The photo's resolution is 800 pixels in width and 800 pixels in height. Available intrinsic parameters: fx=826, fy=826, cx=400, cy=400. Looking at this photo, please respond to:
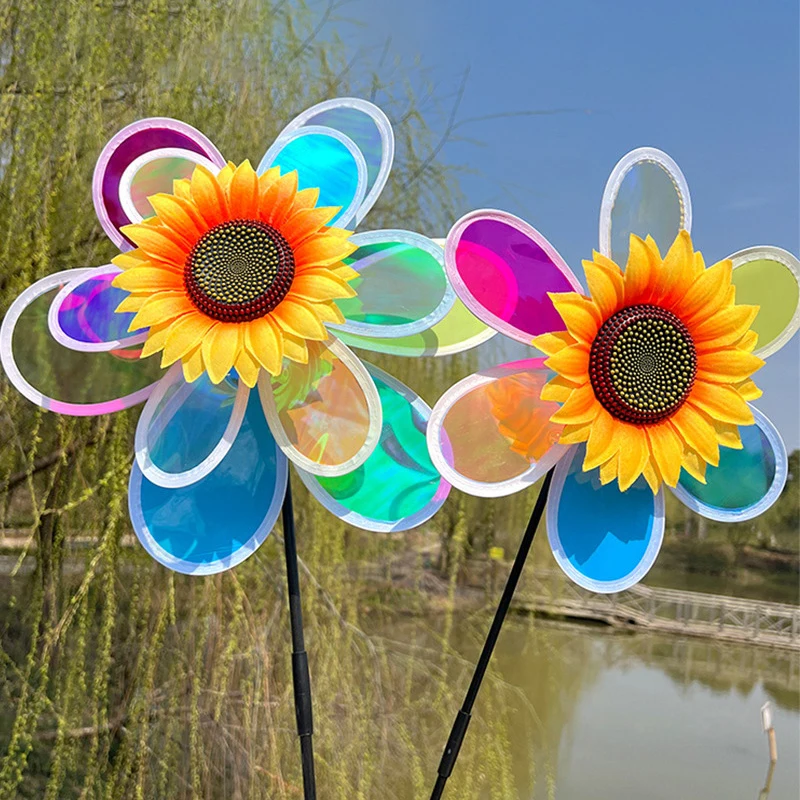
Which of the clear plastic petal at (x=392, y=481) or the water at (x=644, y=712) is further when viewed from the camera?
the water at (x=644, y=712)

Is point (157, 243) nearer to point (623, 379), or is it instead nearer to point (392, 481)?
point (392, 481)

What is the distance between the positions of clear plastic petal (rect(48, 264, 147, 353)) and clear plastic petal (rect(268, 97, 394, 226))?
27 centimetres

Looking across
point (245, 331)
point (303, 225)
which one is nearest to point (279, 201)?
point (303, 225)

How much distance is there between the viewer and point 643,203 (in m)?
0.87

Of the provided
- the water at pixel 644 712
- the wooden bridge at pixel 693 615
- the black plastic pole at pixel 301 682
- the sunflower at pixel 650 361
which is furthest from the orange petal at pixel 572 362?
the wooden bridge at pixel 693 615

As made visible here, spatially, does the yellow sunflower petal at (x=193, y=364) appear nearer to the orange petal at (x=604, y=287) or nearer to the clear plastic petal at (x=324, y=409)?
the clear plastic petal at (x=324, y=409)

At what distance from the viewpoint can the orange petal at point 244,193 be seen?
2.79 feet

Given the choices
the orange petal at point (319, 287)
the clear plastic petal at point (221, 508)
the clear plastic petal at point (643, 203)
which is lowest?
the clear plastic petal at point (221, 508)

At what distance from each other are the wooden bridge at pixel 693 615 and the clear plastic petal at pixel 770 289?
5.91 meters

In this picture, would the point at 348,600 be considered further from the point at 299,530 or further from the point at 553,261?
the point at 553,261

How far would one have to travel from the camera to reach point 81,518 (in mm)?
1456

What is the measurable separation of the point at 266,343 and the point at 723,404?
45 cm

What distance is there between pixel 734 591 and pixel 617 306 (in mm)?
9692

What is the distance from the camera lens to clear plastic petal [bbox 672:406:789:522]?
858 millimetres
